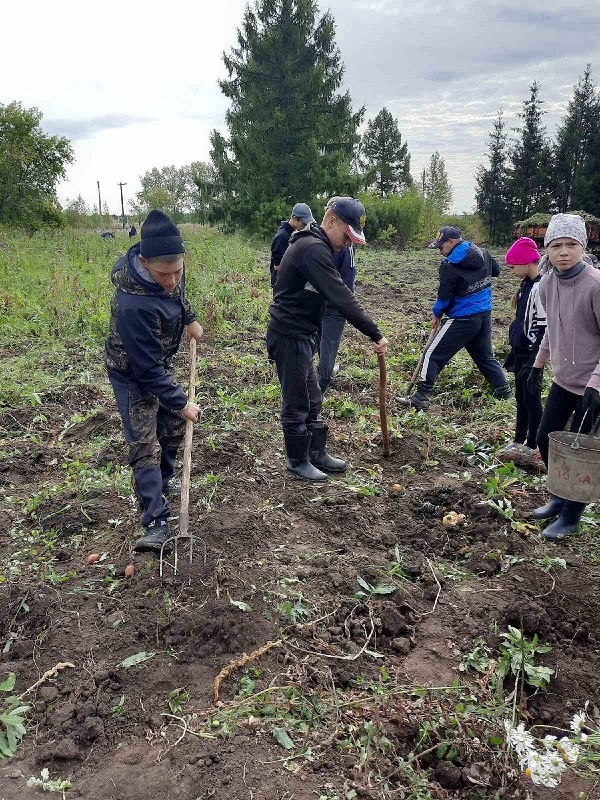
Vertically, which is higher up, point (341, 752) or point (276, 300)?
point (276, 300)

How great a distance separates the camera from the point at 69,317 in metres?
8.86

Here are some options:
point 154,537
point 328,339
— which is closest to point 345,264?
point 328,339

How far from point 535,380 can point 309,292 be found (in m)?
1.73

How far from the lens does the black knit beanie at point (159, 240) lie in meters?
3.01

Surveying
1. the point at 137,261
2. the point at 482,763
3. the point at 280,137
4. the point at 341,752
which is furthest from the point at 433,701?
the point at 280,137

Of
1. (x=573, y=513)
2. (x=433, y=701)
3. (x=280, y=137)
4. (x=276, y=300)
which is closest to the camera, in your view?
(x=433, y=701)

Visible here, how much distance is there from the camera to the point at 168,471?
3.93 m

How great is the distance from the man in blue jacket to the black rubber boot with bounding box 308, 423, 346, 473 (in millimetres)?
1541

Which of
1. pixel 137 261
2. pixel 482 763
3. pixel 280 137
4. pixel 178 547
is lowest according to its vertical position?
pixel 482 763

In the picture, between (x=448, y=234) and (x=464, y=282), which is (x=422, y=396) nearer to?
(x=464, y=282)

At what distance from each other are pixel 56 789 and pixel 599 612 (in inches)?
99.3

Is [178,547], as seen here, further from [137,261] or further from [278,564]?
[137,261]

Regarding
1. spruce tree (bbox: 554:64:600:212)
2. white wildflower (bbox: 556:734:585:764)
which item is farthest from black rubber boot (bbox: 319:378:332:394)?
spruce tree (bbox: 554:64:600:212)

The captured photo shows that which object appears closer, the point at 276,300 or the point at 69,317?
the point at 276,300
